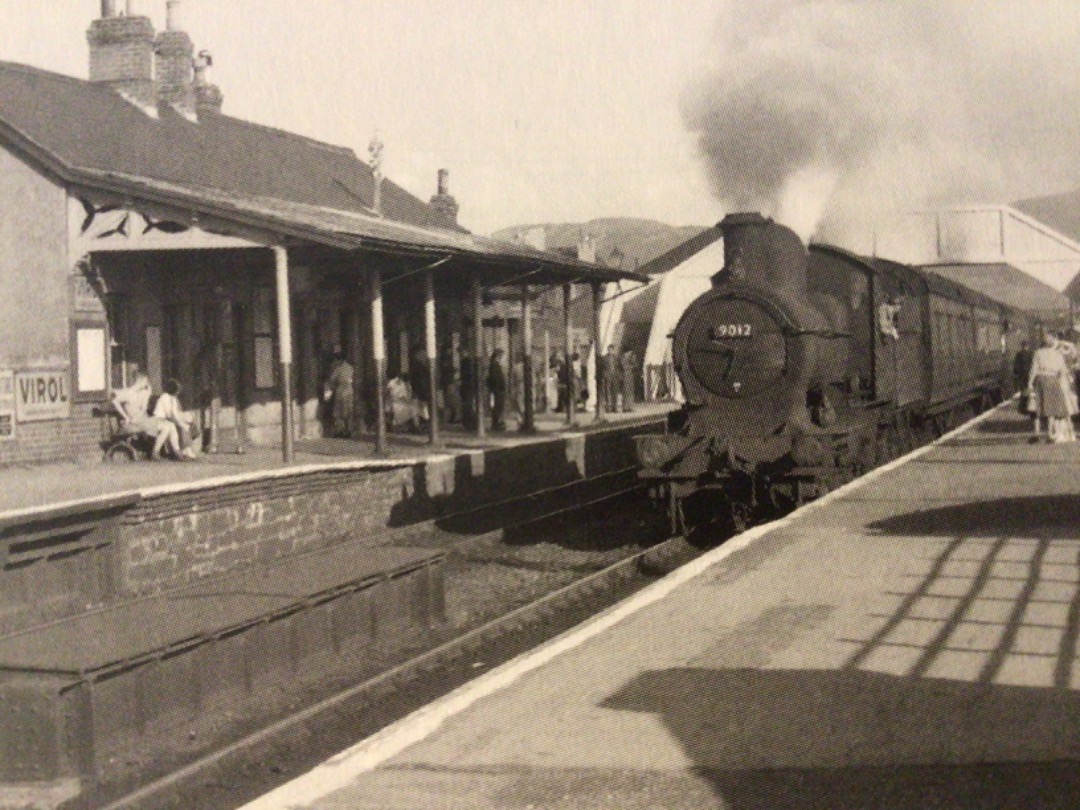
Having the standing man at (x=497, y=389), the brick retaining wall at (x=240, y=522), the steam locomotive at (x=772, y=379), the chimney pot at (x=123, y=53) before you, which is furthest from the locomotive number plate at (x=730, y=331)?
the chimney pot at (x=123, y=53)

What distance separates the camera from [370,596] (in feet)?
32.7

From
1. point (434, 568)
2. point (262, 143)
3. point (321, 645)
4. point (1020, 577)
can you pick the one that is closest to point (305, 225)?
point (434, 568)

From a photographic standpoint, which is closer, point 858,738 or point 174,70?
point 858,738

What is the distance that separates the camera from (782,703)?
5922 mm

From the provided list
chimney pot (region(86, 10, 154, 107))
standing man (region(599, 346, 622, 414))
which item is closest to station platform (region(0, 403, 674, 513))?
chimney pot (region(86, 10, 154, 107))

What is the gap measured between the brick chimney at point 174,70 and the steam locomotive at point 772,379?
39.6 ft

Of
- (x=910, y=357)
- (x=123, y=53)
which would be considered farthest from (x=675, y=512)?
(x=123, y=53)

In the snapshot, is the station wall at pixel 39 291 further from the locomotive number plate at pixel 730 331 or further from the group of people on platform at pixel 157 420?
the locomotive number plate at pixel 730 331

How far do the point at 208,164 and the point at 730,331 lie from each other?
36.9ft

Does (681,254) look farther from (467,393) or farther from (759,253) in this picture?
(759,253)

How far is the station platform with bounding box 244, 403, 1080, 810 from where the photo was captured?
4.96 metres

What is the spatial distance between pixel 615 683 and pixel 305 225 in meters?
9.58

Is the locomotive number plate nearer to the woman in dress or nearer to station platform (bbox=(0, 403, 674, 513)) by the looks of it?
station platform (bbox=(0, 403, 674, 513))

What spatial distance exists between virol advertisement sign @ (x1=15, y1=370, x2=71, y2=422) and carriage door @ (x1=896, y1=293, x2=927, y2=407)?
31.4 feet
